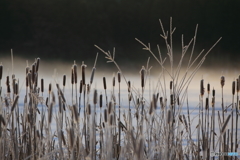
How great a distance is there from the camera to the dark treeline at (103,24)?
11898 mm

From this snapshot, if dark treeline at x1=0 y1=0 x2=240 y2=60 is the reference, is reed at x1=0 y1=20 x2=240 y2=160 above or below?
below

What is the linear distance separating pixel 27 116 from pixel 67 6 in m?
10.6

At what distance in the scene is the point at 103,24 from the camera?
1254 cm

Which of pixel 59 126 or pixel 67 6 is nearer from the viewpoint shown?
pixel 59 126

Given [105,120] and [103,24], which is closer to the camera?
[105,120]

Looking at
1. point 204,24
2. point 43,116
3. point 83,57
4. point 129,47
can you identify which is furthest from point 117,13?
point 43,116

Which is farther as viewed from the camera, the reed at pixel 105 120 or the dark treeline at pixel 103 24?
the dark treeline at pixel 103 24

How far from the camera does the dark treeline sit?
39.0ft

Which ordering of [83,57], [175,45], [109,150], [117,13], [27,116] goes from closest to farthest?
[109,150] → [27,116] → [83,57] → [117,13] → [175,45]

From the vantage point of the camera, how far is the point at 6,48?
12.6 metres

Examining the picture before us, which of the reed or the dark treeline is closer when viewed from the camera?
the reed

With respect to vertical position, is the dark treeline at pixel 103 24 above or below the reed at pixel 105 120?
above

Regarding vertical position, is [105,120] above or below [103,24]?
below

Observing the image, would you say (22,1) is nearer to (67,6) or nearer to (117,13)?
(67,6)
